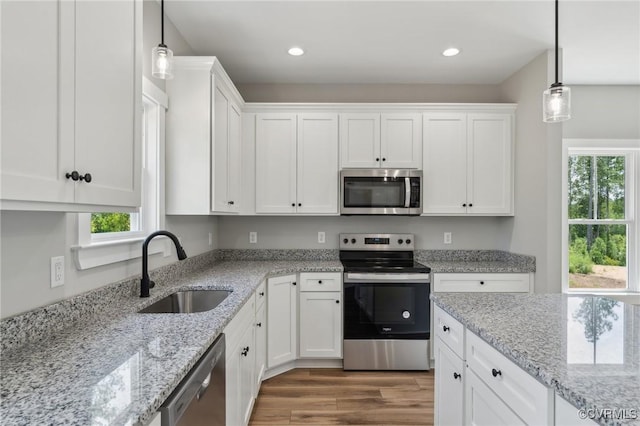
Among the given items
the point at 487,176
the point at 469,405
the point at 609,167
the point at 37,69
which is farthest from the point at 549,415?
the point at 609,167

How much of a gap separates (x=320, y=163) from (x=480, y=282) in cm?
181

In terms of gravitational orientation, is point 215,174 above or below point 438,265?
above

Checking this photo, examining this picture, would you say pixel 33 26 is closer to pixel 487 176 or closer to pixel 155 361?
pixel 155 361

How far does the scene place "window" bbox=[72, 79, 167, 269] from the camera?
1.46 metres

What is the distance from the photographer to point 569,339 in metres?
1.13

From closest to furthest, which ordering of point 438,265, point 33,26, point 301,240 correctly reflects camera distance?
point 33,26, point 438,265, point 301,240

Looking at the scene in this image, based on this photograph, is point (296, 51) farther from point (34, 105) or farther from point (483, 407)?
point (483, 407)

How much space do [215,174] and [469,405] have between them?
6.55 ft

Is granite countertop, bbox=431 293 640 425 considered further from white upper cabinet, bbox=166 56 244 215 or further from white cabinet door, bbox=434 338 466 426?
white upper cabinet, bbox=166 56 244 215

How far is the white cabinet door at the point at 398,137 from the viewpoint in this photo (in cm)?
321

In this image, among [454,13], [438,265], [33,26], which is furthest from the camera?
[438,265]

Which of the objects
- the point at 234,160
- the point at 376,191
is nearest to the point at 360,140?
the point at 376,191

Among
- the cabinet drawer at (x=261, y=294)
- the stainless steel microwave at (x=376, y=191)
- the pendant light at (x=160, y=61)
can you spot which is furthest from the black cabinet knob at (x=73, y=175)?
the stainless steel microwave at (x=376, y=191)

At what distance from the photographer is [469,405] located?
141cm
